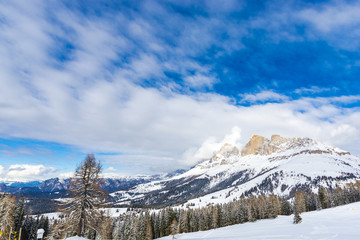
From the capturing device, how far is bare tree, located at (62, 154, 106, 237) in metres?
17.4

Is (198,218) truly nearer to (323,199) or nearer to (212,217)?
(212,217)

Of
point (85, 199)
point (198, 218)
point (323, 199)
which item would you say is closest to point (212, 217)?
point (198, 218)

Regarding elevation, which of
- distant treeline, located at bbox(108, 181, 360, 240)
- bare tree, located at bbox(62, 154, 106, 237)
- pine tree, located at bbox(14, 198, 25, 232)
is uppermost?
bare tree, located at bbox(62, 154, 106, 237)

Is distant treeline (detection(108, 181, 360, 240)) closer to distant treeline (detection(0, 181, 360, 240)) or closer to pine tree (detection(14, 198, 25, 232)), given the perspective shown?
distant treeline (detection(0, 181, 360, 240))

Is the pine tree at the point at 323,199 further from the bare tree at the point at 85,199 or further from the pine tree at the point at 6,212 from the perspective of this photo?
the pine tree at the point at 6,212

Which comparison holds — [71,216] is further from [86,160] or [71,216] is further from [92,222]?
[86,160]

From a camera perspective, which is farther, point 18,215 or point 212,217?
point 212,217

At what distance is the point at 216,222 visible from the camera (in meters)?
83.9

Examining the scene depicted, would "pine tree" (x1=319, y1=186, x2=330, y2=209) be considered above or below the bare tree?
below

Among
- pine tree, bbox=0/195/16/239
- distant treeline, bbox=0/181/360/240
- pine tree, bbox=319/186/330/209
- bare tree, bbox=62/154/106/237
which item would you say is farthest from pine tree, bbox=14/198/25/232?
pine tree, bbox=319/186/330/209

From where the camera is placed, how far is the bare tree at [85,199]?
17.4 meters

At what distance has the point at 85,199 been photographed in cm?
1794

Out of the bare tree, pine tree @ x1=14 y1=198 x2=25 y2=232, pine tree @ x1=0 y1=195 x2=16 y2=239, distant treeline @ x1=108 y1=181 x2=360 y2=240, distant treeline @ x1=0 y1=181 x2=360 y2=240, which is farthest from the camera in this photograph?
distant treeline @ x1=108 y1=181 x2=360 y2=240

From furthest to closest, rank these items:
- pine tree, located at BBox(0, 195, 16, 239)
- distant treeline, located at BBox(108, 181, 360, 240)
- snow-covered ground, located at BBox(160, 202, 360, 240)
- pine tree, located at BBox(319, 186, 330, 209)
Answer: pine tree, located at BBox(319, 186, 330, 209) → distant treeline, located at BBox(108, 181, 360, 240) → pine tree, located at BBox(0, 195, 16, 239) → snow-covered ground, located at BBox(160, 202, 360, 240)
